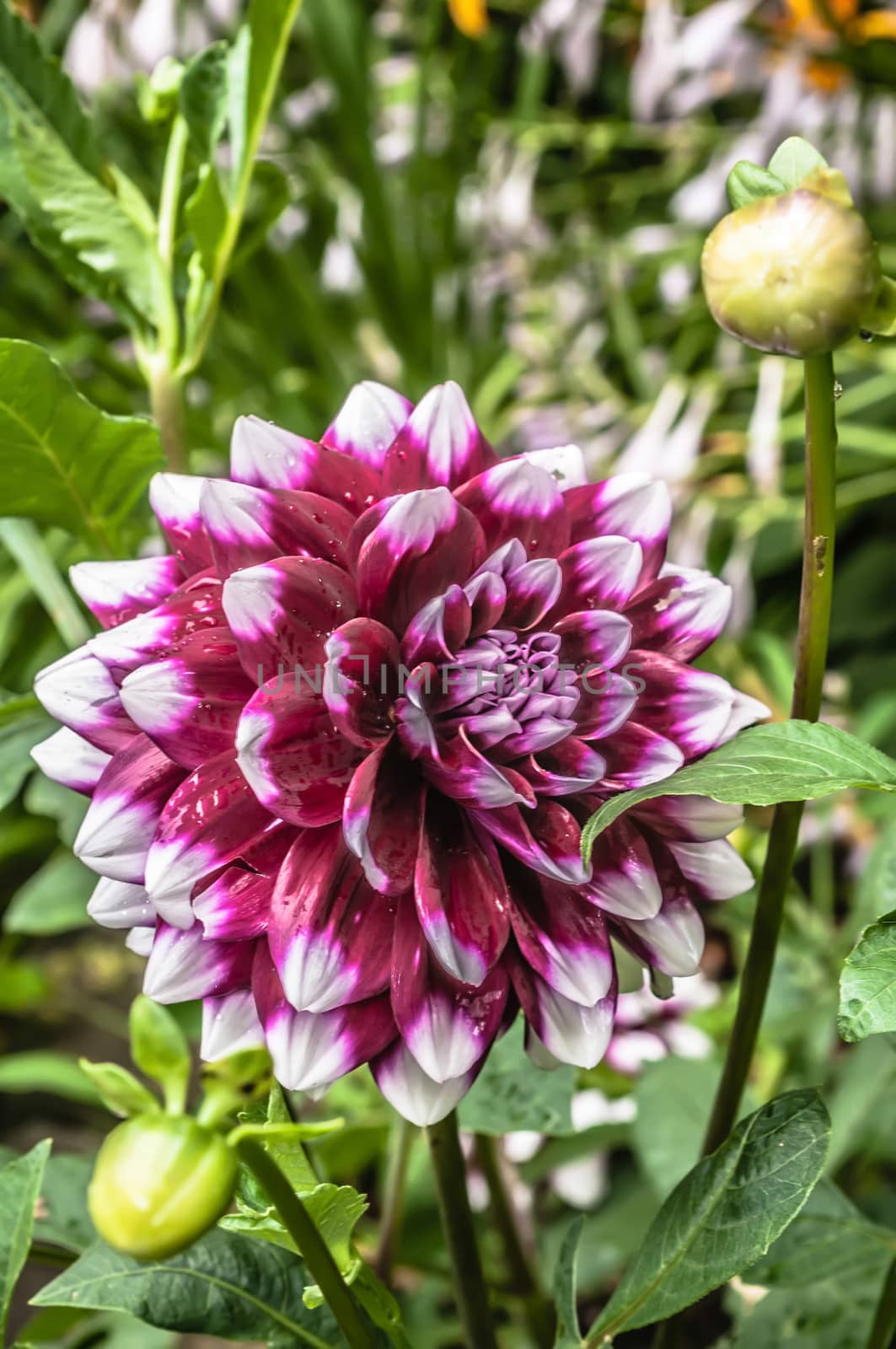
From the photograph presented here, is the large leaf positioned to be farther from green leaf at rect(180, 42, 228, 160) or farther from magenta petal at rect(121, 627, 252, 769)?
magenta petal at rect(121, 627, 252, 769)

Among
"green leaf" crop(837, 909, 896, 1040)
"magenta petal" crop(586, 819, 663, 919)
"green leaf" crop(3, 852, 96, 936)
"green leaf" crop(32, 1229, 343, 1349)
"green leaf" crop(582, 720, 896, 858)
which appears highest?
"green leaf" crop(582, 720, 896, 858)

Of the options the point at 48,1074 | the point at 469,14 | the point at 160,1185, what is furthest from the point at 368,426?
the point at 469,14

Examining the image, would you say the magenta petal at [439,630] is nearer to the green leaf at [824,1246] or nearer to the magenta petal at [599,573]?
the magenta petal at [599,573]

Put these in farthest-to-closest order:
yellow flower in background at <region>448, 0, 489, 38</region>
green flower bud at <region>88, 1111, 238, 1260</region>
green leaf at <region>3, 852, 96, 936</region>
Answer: yellow flower in background at <region>448, 0, 489, 38</region> < green leaf at <region>3, 852, 96, 936</region> < green flower bud at <region>88, 1111, 238, 1260</region>

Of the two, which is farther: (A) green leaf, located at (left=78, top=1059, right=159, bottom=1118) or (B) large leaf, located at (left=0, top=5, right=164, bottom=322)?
(B) large leaf, located at (left=0, top=5, right=164, bottom=322)

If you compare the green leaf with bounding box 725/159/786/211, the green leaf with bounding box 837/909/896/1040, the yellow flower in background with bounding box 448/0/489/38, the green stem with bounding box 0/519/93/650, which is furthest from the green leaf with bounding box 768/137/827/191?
the yellow flower in background with bounding box 448/0/489/38

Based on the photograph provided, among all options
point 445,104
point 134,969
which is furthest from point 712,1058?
point 445,104
